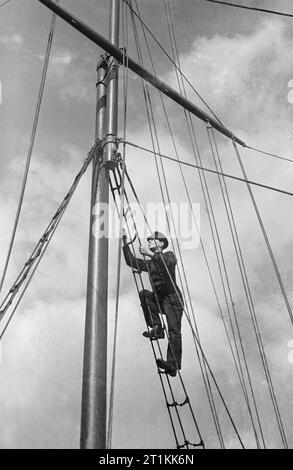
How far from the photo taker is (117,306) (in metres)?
5.40

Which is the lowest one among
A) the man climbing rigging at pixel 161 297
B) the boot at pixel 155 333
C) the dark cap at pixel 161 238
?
the boot at pixel 155 333

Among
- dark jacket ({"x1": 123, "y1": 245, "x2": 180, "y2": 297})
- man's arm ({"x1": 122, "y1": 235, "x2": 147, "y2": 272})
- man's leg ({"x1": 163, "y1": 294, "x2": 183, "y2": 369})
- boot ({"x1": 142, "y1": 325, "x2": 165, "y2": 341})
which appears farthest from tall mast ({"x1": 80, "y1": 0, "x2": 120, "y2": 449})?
man's leg ({"x1": 163, "y1": 294, "x2": 183, "y2": 369})

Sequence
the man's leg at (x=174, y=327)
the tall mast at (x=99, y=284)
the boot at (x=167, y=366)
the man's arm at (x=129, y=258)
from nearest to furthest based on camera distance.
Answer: the tall mast at (x=99, y=284) → the boot at (x=167, y=366) → the man's leg at (x=174, y=327) → the man's arm at (x=129, y=258)

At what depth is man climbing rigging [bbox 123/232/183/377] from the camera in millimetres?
6910

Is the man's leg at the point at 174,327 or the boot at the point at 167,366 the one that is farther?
the man's leg at the point at 174,327

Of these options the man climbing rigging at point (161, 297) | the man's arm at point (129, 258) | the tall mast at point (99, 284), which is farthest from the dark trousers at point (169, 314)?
the tall mast at point (99, 284)

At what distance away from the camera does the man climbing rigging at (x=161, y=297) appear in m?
6.91

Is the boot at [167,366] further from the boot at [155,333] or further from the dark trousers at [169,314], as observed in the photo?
the boot at [155,333]

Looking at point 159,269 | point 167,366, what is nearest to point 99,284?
point 167,366

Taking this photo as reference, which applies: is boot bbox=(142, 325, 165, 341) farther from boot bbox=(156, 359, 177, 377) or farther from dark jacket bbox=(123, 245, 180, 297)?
dark jacket bbox=(123, 245, 180, 297)

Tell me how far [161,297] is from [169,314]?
354mm

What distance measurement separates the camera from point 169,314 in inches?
282
